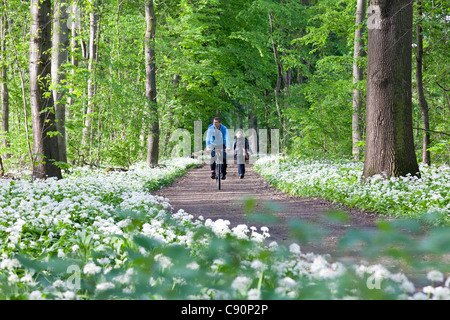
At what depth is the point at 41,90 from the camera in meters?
11.0

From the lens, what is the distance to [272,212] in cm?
182

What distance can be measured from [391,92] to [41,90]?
8.15 meters

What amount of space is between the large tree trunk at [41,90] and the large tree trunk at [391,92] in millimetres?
Answer: 7555

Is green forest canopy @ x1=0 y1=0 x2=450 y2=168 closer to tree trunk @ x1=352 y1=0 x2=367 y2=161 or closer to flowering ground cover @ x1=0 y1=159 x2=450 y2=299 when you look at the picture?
tree trunk @ x1=352 y1=0 x2=367 y2=161

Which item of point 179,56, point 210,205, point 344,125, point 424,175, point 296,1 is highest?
point 296,1

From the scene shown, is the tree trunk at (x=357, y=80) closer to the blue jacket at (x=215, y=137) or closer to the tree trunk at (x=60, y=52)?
the blue jacket at (x=215, y=137)

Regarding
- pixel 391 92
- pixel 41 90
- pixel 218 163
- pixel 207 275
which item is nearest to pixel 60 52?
pixel 41 90

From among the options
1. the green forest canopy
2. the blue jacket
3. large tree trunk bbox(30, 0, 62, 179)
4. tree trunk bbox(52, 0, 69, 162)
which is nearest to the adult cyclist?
the blue jacket

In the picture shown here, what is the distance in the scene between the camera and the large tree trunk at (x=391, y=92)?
10.2 m

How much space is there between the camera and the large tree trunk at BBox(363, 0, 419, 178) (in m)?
10.2

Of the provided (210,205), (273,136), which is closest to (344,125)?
(210,205)

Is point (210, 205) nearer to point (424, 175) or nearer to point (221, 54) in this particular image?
point (424, 175)
